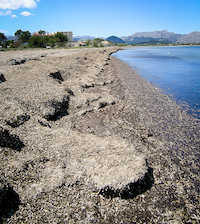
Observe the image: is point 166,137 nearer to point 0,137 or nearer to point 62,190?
point 62,190

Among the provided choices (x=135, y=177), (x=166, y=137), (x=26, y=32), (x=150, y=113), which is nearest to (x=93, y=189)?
(x=135, y=177)

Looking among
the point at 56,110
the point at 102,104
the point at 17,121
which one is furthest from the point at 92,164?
the point at 102,104

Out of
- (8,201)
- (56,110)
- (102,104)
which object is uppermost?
(56,110)

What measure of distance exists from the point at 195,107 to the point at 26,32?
107 meters

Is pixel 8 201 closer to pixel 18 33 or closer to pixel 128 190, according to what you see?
pixel 128 190

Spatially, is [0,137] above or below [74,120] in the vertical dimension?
above

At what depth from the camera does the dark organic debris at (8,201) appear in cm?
353

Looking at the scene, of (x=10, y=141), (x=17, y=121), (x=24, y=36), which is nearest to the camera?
(x=10, y=141)

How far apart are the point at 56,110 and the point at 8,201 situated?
5323mm

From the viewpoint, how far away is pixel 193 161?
5977 millimetres

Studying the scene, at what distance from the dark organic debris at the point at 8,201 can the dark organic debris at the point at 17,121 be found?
3.10 meters

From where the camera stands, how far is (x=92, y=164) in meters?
4.90

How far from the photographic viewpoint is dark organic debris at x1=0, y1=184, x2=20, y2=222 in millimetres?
3528

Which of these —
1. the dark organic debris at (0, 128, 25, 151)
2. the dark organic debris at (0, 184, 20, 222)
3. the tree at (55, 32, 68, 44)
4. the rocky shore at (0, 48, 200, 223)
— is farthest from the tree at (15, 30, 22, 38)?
the dark organic debris at (0, 184, 20, 222)
